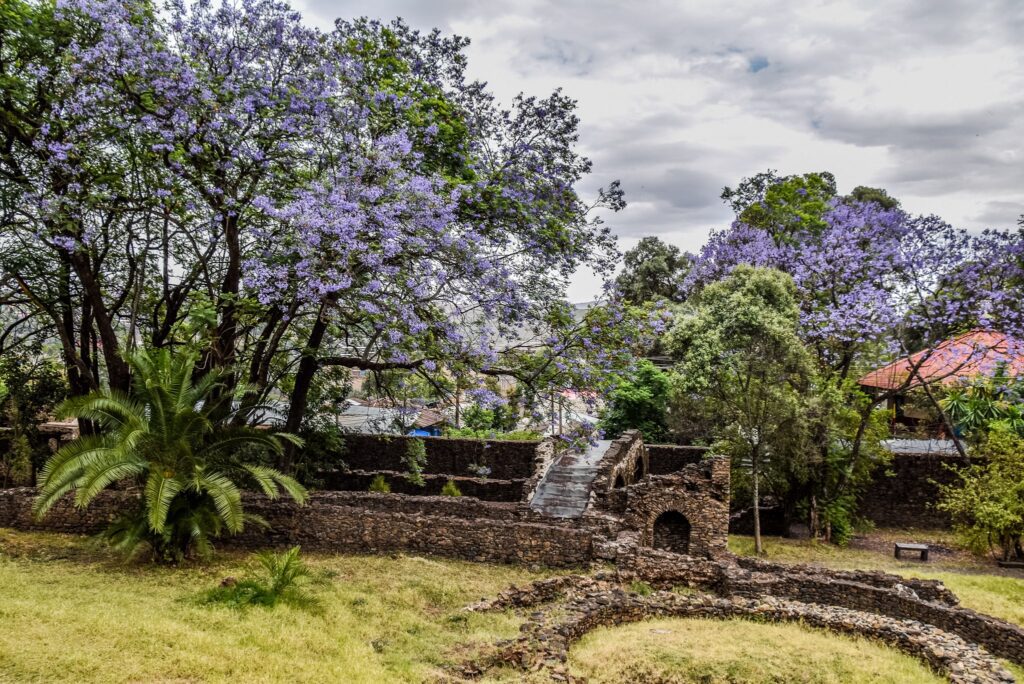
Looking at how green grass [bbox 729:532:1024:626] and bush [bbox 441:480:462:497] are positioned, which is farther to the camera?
bush [bbox 441:480:462:497]

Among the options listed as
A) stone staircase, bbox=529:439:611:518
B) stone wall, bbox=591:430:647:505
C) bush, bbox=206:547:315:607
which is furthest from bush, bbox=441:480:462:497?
bush, bbox=206:547:315:607

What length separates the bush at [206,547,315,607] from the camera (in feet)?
35.0

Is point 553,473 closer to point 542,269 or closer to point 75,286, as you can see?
point 542,269

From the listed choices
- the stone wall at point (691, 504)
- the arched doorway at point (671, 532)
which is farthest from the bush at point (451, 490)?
the arched doorway at point (671, 532)

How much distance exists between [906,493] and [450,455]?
15034mm

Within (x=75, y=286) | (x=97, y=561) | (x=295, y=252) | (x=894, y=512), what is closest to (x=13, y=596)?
(x=97, y=561)

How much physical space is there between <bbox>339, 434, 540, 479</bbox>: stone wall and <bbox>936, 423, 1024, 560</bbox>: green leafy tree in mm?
11945

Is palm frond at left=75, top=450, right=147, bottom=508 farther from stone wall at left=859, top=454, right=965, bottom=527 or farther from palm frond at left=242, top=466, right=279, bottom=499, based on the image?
stone wall at left=859, top=454, right=965, bottom=527

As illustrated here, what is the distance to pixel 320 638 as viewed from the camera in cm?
978

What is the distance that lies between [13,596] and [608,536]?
398 inches

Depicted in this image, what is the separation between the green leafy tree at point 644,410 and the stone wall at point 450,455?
7432 millimetres

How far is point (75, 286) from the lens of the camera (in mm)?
15773

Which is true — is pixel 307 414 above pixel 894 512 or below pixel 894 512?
above

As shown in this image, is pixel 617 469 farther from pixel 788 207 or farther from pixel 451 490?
pixel 788 207
